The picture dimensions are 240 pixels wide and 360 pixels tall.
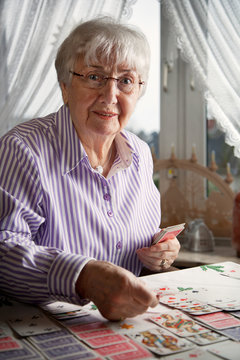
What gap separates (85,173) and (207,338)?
0.71 m

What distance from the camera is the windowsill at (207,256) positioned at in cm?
233

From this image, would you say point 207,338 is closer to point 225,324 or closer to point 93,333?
point 225,324

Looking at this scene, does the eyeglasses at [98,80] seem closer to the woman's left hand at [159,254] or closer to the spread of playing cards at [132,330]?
the woman's left hand at [159,254]

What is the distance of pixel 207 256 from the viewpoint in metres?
2.44

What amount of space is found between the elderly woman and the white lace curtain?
0.83 metres

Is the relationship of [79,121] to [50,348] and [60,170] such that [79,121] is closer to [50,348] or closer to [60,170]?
[60,170]

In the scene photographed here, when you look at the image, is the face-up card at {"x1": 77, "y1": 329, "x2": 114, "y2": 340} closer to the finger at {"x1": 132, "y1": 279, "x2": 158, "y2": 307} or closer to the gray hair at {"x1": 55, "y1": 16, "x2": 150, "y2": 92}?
the finger at {"x1": 132, "y1": 279, "x2": 158, "y2": 307}

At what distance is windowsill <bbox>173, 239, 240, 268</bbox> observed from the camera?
233 centimetres

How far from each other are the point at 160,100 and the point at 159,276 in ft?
5.66

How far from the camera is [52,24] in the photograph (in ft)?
8.61

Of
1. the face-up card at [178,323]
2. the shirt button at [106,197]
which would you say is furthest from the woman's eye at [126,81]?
the face-up card at [178,323]

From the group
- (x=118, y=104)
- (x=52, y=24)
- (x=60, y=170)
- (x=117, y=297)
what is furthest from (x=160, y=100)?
(x=117, y=297)

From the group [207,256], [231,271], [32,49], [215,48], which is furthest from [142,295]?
[32,49]

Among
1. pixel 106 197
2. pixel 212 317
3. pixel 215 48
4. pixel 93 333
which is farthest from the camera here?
pixel 215 48
